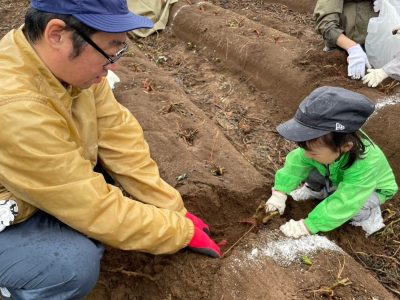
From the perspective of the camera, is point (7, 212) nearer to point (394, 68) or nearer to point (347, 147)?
point (347, 147)

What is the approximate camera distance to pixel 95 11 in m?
1.56

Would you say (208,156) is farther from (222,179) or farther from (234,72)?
(234,72)

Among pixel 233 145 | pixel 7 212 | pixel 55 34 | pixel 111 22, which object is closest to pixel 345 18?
pixel 233 145

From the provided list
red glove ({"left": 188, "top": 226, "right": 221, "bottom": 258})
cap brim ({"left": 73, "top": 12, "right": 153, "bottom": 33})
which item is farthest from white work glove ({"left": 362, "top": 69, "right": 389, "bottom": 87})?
cap brim ({"left": 73, "top": 12, "right": 153, "bottom": 33})

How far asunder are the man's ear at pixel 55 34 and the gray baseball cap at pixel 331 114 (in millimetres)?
1162

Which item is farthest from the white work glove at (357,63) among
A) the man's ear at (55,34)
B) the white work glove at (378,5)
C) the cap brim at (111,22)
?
the man's ear at (55,34)

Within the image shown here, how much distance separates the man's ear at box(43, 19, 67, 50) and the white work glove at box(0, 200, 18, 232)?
26.1 inches

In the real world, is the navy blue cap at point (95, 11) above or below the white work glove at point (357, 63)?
above

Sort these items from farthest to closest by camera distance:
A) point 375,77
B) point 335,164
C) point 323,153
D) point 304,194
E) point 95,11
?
point 375,77 < point 304,194 < point 335,164 < point 323,153 < point 95,11

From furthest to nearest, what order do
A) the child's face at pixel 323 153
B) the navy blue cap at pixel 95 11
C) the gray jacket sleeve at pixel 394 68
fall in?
1. the gray jacket sleeve at pixel 394 68
2. the child's face at pixel 323 153
3. the navy blue cap at pixel 95 11

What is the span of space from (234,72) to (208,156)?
2177 mm

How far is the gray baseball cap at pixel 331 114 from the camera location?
6.73 feet

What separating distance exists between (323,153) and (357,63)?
2002 millimetres

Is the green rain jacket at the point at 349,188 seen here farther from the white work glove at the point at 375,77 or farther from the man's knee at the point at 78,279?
the white work glove at the point at 375,77
